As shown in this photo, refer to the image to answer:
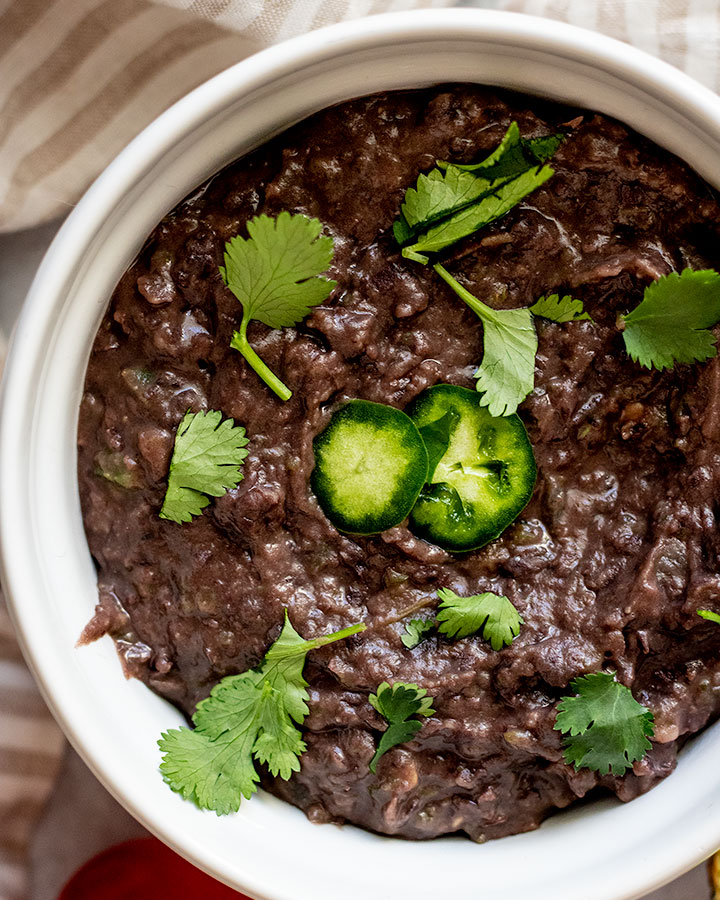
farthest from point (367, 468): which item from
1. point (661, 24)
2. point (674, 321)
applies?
point (661, 24)

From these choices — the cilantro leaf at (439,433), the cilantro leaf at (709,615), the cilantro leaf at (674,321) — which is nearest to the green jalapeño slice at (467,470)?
the cilantro leaf at (439,433)

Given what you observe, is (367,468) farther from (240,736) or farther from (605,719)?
(605,719)

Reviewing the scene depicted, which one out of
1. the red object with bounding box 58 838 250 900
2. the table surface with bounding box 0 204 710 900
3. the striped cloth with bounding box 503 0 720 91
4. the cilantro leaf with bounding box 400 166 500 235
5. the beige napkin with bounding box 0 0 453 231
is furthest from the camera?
the red object with bounding box 58 838 250 900

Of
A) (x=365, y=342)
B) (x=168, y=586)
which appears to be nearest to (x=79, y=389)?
(x=168, y=586)

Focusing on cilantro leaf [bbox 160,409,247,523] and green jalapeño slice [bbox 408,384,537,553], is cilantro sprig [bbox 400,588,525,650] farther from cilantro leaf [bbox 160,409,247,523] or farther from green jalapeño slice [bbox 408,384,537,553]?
cilantro leaf [bbox 160,409,247,523]

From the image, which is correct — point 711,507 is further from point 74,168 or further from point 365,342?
point 74,168

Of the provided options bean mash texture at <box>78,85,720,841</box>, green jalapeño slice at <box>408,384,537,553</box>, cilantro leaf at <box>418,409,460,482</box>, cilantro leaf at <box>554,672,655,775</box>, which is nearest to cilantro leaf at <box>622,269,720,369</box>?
bean mash texture at <box>78,85,720,841</box>

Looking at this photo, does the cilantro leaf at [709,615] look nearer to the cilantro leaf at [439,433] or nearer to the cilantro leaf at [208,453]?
the cilantro leaf at [439,433]
